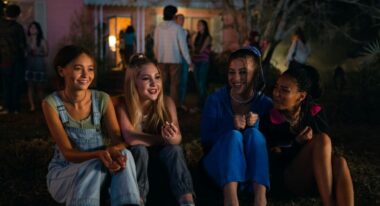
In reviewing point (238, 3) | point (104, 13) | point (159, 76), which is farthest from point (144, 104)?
point (104, 13)

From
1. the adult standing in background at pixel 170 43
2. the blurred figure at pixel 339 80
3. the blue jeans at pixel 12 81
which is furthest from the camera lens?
the blurred figure at pixel 339 80

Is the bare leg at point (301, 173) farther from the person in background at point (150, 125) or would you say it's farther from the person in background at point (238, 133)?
the person in background at point (150, 125)

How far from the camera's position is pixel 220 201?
3.91 metres

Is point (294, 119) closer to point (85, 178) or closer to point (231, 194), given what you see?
point (231, 194)

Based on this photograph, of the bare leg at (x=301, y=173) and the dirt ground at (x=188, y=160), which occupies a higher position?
the bare leg at (x=301, y=173)

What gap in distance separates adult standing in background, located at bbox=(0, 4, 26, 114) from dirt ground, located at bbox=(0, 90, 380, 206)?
1.64 feet

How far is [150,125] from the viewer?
369 cm

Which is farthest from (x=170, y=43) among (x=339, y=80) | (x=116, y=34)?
(x=116, y=34)

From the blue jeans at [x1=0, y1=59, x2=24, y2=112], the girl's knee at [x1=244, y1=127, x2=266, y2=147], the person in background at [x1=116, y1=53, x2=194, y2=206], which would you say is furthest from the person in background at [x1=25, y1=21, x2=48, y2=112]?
the girl's knee at [x1=244, y1=127, x2=266, y2=147]

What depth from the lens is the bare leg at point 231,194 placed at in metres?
3.28

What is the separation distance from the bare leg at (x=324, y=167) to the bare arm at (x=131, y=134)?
44.1 inches

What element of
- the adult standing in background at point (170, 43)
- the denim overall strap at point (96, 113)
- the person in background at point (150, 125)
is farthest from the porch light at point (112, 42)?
the denim overall strap at point (96, 113)

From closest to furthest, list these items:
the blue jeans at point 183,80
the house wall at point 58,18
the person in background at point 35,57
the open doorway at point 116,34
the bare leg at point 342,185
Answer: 1. the bare leg at point 342,185
2. the person in background at point 35,57
3. the blue jeans at point 183,80
4. the open doorway at point 116,34
5. the house wall at point 58,18

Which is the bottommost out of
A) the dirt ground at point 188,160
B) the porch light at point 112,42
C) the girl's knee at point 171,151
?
the dirt ground at point 188,160
